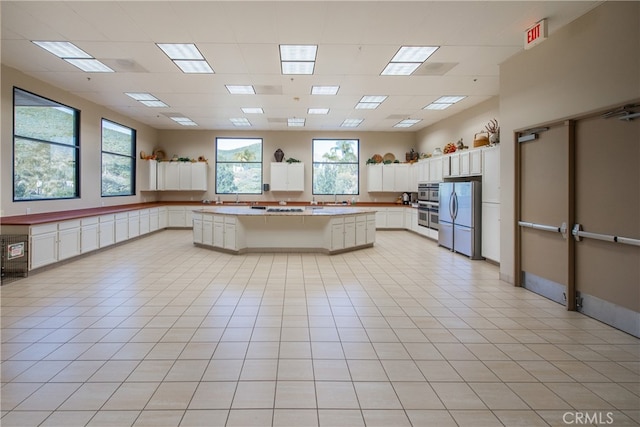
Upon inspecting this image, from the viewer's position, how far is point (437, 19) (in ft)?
14.0

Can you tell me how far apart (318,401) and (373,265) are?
4.47 m

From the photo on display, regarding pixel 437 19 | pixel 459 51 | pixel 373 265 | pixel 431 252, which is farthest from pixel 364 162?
pixel 437 19

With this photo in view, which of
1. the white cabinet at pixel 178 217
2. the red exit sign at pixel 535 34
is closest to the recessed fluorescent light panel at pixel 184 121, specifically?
the white cabinet at pixel 178 217

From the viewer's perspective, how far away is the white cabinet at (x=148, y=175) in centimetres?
1091

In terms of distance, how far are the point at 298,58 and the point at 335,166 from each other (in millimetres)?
6863

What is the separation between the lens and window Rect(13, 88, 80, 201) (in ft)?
20.1

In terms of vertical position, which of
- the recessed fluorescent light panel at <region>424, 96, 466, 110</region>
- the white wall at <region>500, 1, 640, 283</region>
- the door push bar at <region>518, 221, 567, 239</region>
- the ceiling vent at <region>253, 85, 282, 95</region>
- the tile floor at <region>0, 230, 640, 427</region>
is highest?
the recessed fluorescent light panel at <region>424, 96, 466, 110</region>

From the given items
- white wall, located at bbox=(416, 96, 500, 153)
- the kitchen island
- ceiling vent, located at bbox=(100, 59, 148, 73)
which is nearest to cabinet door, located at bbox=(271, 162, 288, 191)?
the kitchen island

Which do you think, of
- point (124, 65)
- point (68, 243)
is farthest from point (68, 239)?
point (124, 65)

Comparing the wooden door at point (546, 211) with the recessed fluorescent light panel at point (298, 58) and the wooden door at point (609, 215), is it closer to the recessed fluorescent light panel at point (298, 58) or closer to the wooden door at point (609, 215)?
the wooden door at point (609, 215)

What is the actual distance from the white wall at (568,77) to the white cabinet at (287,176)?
7229mm

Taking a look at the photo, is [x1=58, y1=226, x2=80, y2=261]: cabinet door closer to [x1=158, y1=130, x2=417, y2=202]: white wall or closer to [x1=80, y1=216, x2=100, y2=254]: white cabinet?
[x1=80, y1=216, x2=100, y2=254]: white cabinet

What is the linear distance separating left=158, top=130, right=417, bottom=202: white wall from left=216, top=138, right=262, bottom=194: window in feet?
0.58

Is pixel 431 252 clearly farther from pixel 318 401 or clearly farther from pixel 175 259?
pixel 318 401
